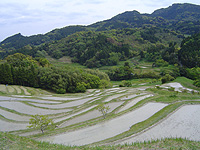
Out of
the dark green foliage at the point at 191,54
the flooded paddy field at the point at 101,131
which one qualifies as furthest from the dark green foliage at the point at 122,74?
the flooded paddy field at the point at 101,131

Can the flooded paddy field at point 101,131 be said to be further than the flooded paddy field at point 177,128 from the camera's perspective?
Yes

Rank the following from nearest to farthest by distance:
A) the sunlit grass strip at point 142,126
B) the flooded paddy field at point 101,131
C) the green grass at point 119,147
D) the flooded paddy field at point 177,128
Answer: the green grass at point 119,147 → the flooded paddy field at point 177,128 → the sunlit grass strip at point 142,126 → the flooded paddy field at point 101,131

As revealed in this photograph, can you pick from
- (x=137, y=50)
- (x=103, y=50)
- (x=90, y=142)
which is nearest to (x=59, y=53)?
(x=103, y=50)

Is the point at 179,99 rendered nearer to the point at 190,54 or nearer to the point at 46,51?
the point at 190,54

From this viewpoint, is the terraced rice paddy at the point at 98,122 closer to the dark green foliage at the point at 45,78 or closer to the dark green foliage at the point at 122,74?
the dark green foliage at the point at 45,78

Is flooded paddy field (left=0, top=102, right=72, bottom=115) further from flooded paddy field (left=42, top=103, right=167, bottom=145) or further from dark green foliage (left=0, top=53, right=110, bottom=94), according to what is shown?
dark green foliage (left=0, top=53, right=110, bottom=94)

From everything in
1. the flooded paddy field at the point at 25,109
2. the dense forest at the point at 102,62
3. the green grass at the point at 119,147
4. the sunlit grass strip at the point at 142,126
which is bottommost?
the flooded paddy field at the point at 25,109

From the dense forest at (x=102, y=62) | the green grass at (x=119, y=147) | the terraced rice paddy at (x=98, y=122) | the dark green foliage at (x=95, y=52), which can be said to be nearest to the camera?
the green grass at (x=119, y=147)

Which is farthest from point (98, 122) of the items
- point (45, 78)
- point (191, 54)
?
point (191, 54)

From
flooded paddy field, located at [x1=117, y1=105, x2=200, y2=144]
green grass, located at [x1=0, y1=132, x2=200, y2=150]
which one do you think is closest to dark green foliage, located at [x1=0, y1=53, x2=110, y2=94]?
flooded paddy field, located at [x1=117, y1=105, x2=200, y2=144]

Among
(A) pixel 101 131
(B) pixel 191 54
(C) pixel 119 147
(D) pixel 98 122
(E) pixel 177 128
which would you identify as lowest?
(A) pixel 101 131

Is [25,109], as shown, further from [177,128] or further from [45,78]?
[177,128]

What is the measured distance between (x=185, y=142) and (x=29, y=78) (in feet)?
151

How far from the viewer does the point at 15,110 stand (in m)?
23.9
